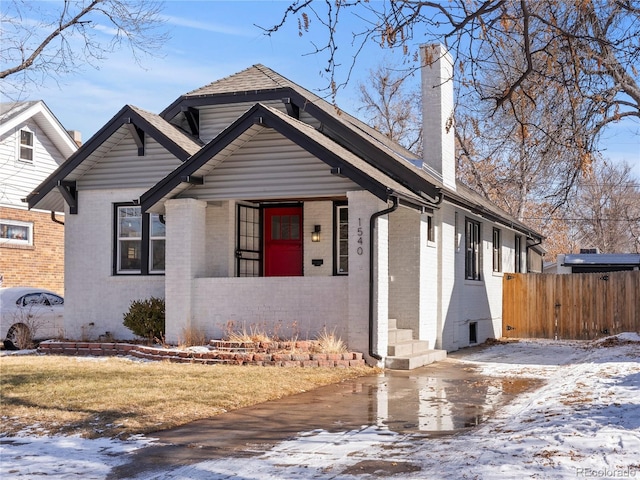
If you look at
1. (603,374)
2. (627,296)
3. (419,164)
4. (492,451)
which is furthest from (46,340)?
(627,296)

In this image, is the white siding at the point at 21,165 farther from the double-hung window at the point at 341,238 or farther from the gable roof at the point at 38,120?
the double-hung window at the point at 341,238

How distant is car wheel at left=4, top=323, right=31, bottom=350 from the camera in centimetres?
1803

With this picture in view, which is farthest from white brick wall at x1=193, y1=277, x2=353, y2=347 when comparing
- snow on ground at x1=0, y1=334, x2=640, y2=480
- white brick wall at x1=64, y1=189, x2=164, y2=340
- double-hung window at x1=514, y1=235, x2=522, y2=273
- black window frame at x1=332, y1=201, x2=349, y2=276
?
double-hung window at x1=514, y1=235, x2=522, y2=273

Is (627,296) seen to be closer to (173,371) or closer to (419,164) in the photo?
(419,164)

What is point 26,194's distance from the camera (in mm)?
26062

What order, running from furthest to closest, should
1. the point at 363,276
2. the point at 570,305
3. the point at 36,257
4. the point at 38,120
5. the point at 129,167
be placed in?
1. the point at 38,120
2. the point at 36,257
3. the point at 570,305
4. the point at 129,167
5. the point at 363,276

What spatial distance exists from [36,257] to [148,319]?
407 inches

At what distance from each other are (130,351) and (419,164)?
28.5ft

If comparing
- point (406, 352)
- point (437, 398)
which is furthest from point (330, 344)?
point (437, 398)

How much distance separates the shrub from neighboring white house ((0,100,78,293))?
8.83m

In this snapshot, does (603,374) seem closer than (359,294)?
Yes

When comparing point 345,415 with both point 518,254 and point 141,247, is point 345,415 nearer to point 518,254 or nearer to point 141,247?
point 141,247

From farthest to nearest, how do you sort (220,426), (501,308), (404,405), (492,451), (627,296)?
(501,308) → (627,296) → (404,405) → (220,426) → (492,451)

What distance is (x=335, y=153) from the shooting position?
15242 millimetres
